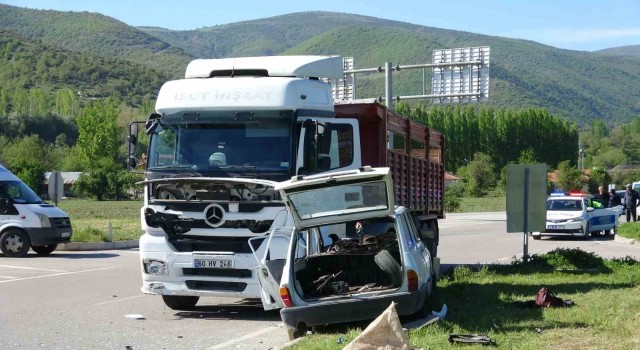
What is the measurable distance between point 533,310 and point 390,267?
6.63 ft

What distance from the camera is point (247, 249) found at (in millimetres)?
12602

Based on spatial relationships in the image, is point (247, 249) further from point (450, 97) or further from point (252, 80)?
point (450, 97)

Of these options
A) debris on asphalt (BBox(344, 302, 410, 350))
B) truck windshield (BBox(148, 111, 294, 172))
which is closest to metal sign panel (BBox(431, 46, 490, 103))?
truck windshield (BBox(148, 111, 294, 172))

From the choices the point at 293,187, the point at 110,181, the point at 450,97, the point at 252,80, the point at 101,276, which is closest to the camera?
the point at 293,187

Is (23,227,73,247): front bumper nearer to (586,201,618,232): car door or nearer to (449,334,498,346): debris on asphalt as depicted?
(449,334,498,346): debris on asphalt

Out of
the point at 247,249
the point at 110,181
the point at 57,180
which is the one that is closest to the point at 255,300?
the point at 247,249

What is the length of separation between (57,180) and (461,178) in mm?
97023

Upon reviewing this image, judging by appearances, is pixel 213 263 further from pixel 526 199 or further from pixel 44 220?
pixel 44 220

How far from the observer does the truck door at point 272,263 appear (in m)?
11.2

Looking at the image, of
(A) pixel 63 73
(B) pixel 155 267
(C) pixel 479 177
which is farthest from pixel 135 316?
(A) pixel 63 73

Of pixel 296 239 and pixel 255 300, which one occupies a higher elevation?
pixel 296 239

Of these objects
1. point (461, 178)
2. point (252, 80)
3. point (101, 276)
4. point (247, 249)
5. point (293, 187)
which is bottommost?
point (461, 178)

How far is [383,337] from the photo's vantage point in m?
8.29

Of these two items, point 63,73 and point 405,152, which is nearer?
point 405,152
